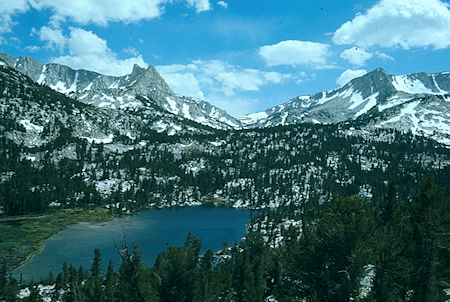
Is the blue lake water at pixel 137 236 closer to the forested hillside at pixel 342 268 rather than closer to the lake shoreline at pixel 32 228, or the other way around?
the lake shoreline at pixel 32 228

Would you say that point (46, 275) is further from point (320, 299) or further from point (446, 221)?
point (446, 221)

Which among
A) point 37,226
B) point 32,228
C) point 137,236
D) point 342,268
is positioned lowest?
point 137,236

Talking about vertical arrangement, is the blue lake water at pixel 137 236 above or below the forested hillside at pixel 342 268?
below

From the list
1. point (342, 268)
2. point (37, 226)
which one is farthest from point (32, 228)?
point (342, 268)

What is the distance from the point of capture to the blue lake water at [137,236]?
102 m

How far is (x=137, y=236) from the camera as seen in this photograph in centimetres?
13738

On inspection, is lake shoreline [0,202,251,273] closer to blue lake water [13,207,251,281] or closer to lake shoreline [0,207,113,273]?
lake shoreline [0,207,113,273]

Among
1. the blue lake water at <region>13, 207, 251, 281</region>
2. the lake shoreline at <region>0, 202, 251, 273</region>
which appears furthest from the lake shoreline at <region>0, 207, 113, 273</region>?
the blue lake water at <region>13, 207, 251, 281</region>

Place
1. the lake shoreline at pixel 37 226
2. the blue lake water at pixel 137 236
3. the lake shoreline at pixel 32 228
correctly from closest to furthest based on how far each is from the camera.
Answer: the blue lake water at pixel 137 236
the lake shoreline at pixel 37 226
the lake shoreline at pixel 32 228

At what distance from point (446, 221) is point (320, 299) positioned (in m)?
30.5

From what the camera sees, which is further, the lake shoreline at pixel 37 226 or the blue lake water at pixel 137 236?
the lake shoreline at pixel 37 226

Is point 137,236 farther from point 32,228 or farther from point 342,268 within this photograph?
point 342,268

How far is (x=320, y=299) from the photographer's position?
3525 centimetres

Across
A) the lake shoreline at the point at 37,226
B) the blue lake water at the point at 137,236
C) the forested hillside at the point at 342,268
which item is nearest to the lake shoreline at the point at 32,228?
the lake shoreline at the point at 37,226
